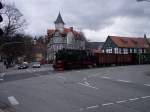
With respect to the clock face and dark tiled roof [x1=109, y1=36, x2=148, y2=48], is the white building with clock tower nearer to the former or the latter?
the clock face

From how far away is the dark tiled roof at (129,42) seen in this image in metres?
103

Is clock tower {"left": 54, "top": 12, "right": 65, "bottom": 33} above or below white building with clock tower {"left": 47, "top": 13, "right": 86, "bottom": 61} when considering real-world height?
above

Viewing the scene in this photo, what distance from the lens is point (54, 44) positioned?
120125mm

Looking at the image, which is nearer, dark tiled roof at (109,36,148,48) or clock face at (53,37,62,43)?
dark tiled roof at (109,36,148,48)

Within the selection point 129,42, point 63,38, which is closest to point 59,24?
point 63,38

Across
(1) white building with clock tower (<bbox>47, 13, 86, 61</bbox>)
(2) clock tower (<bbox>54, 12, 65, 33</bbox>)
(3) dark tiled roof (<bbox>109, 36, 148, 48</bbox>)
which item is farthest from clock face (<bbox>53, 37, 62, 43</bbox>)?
(3) dark tiled roof (<bbox>109, 36, 148, 48</bbox>)

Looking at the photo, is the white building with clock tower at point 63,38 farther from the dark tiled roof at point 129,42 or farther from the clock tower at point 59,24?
the dark tiled roof at point 129,42

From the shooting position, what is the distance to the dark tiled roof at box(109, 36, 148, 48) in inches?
4045

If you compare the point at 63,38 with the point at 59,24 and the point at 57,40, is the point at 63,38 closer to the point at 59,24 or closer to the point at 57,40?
the point at 57,40

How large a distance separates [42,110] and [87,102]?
221 centimetres

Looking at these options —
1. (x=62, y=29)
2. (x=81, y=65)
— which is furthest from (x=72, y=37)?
(x=81, y=65)

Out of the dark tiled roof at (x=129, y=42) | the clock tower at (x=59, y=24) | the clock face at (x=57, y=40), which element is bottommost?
the dark tiled roof at (x=129, y=42)

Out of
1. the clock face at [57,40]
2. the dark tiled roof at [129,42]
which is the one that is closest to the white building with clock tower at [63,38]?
the clock face at [57,40]

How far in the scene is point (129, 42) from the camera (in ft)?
351
